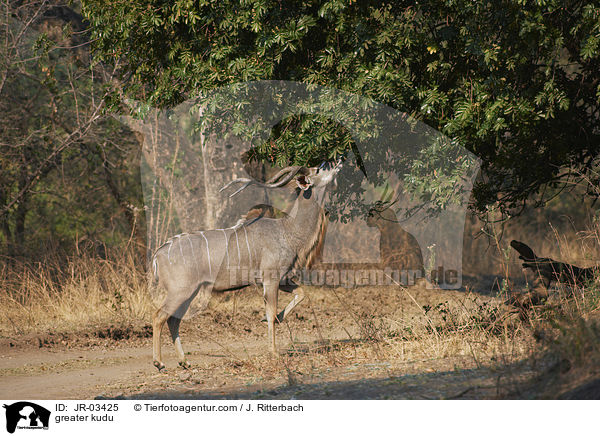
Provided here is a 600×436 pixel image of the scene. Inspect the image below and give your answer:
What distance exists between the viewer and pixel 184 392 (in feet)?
21.8

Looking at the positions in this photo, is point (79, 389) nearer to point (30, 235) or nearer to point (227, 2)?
point (227, 2)

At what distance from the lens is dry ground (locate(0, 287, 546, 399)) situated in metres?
5.92

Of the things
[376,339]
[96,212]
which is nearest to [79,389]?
[376,339]

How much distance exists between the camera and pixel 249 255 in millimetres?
8250

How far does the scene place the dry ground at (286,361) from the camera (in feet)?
19.4

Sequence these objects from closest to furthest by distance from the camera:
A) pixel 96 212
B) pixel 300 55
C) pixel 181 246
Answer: pixel 181 246
pixel 300 55
pixel 96 212

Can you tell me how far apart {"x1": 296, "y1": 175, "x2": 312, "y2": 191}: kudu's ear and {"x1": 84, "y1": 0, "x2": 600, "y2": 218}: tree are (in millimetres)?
227

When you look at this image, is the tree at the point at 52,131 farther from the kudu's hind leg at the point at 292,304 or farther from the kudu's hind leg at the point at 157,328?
the kudu's hind leg at the point at 292,304

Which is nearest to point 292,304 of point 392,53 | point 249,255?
point 249,255

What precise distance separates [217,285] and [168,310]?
2.10ft
